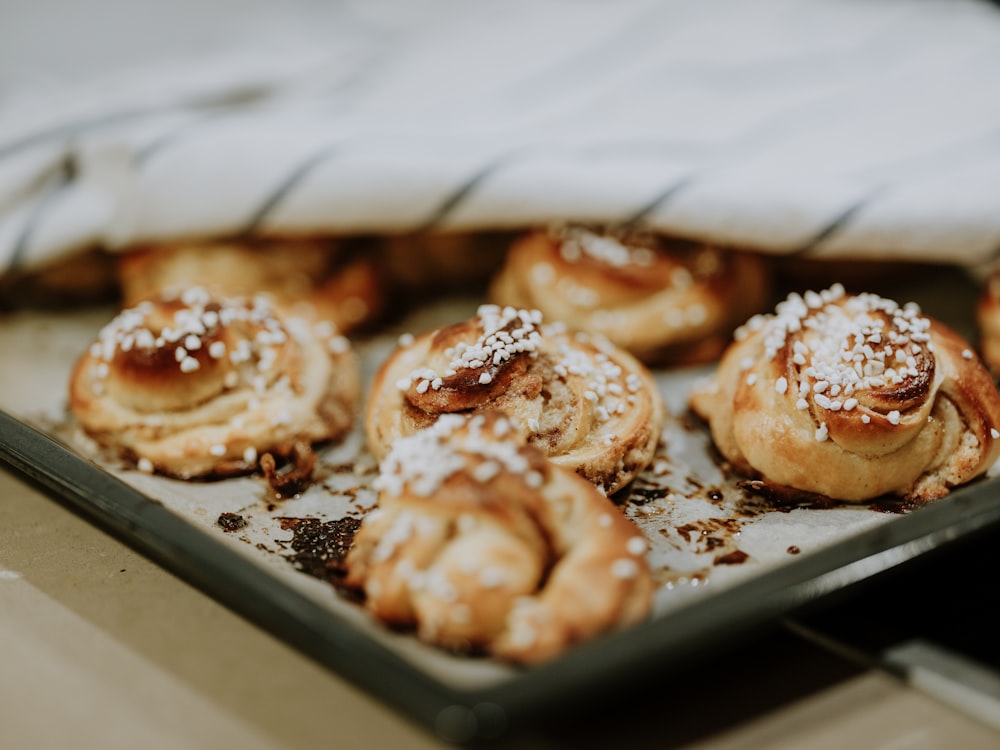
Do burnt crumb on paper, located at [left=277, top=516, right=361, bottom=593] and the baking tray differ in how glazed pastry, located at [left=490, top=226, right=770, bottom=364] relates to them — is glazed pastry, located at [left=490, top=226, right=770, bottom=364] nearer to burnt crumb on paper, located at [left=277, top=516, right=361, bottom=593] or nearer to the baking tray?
the baking tray

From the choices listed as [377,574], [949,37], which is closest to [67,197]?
[377,574]

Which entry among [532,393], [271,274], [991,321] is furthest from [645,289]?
[271,274]

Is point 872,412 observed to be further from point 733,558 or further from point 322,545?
point 322,545

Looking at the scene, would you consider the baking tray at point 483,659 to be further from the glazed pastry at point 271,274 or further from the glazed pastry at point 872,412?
the glazed pastry at point 271,274

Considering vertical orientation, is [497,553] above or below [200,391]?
above

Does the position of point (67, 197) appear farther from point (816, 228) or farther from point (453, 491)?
point (816, 228)

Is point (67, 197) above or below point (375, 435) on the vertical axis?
above

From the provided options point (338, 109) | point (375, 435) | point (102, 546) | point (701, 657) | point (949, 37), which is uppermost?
point (949, 37)
